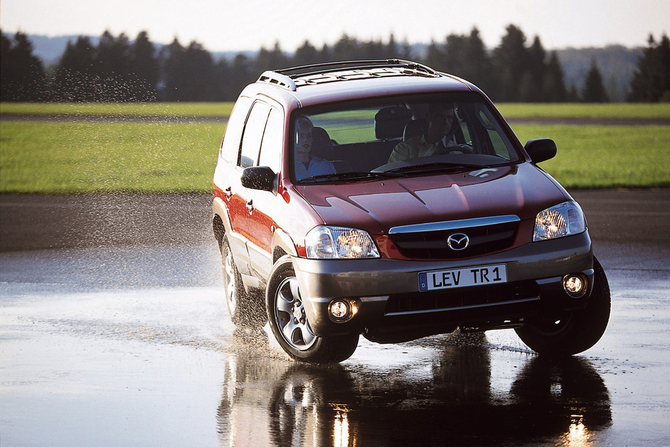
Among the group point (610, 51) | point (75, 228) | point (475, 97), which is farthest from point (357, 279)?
point (610, 51)

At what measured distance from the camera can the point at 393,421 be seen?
6.42m

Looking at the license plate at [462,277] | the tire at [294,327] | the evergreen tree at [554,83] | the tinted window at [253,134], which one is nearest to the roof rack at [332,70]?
the tinted window at [253,134]

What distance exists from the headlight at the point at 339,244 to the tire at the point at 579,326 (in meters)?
1.29

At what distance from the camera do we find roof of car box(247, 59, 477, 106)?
869 centimetres

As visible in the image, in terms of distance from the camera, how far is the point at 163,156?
122 feet

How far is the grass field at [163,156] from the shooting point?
24.2 m

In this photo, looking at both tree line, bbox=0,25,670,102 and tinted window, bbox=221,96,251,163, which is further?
tree line, bbox=0,25,670,102

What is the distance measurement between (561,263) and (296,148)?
2.13m

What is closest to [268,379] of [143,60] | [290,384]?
[290,384]

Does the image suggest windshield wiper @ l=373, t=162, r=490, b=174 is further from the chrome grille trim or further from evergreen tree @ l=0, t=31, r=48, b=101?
evergreen tree @ l=0, t=31, r=48, b=101

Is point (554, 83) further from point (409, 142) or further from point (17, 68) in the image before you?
point (409, 142)

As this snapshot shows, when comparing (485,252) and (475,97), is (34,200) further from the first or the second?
(485,252)

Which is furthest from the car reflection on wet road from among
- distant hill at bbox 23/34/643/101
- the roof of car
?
distant hill at bbox 23/34/643/101

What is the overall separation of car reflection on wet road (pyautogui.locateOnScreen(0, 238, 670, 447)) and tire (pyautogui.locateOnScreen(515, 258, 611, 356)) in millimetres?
118
